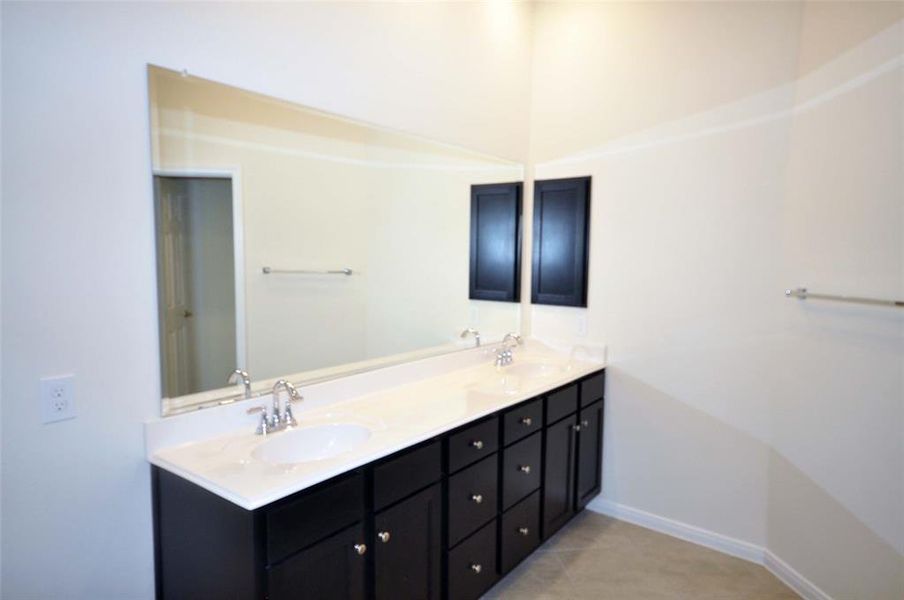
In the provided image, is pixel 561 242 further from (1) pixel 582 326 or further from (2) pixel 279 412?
(2) pixel 279 412

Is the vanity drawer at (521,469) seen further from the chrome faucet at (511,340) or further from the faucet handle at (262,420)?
the faucet handle at (262,420)

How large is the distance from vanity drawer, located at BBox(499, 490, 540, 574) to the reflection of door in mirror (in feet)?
4.44

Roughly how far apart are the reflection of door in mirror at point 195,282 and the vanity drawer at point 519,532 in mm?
1353

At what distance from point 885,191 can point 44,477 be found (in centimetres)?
291

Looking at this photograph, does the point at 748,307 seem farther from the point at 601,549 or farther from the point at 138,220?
the point at 138,220

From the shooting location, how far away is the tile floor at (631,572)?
226 cm

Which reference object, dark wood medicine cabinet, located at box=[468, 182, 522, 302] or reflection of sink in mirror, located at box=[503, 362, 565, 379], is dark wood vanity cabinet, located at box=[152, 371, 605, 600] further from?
dark wood medicine cabinet, located at box=[468, 182, 522, 302]

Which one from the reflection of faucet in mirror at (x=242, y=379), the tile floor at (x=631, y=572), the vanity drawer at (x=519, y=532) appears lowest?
the tile floor at (x=631, y=572)

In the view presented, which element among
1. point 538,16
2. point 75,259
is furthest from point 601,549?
point 538,16

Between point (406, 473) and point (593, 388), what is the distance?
4.90ft

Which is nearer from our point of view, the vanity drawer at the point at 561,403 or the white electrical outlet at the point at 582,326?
the vanity drawer at the point at 561,403

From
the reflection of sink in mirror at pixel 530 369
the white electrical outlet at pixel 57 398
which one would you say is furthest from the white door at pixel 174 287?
the reflection of sink in mirror at pixel 530 369

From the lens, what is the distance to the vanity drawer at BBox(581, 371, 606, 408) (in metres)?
2.74

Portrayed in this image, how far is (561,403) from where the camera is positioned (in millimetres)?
2541
